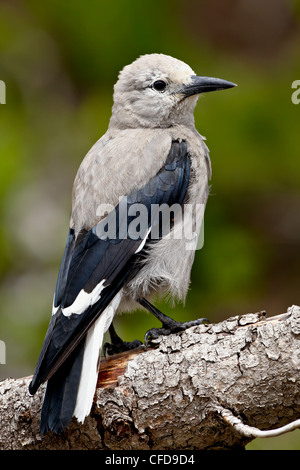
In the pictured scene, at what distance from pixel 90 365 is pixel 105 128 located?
186cm

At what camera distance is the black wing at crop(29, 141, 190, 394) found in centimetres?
261

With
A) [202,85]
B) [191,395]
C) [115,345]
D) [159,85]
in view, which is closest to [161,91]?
[159,85]

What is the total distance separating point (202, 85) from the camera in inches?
134

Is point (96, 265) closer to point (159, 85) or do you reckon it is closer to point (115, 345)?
point (115, 345)

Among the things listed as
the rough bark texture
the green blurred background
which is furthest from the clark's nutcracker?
the green blurred background

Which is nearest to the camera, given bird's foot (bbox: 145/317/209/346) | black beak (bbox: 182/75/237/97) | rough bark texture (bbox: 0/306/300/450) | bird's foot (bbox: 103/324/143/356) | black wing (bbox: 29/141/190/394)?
rough bark texture (bbox: 0/306/300/450)

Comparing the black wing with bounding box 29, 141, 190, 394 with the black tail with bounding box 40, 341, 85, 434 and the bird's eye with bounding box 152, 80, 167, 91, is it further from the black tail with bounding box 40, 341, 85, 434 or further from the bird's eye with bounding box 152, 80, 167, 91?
the bird's eye with bounding box 152, 80, 167, 91

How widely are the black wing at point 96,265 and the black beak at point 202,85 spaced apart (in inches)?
15.1

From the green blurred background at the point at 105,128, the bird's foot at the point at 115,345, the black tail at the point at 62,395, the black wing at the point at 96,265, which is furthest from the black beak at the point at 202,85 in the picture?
the black tail at the point at 62,395

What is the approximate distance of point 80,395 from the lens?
101 inches

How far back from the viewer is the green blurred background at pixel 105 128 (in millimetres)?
3930

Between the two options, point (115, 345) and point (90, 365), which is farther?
point (115, 345)

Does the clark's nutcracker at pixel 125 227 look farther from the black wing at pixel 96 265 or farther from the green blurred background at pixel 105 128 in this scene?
the green blurred background at pixel 105 128
